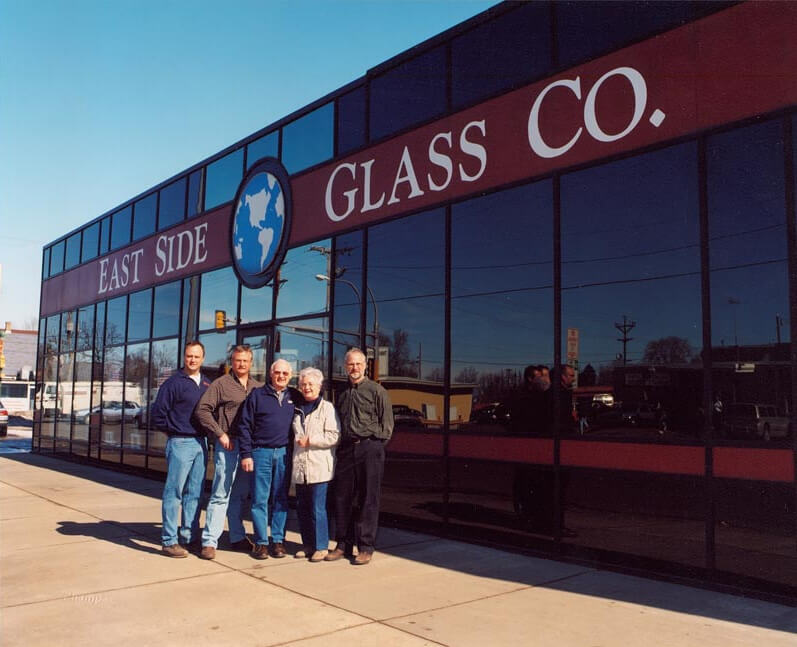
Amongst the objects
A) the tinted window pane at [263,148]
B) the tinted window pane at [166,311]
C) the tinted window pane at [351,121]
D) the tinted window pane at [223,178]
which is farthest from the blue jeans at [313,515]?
the tinted window pane at [166,311]

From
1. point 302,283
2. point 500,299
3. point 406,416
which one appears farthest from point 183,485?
point 302,283

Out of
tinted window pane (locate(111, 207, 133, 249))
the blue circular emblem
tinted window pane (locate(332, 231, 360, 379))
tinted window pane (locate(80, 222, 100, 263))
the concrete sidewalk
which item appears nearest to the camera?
the concrete sidewalk

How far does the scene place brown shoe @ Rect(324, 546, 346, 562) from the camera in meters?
5.98

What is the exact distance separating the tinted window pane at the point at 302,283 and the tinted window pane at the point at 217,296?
140 centimetres

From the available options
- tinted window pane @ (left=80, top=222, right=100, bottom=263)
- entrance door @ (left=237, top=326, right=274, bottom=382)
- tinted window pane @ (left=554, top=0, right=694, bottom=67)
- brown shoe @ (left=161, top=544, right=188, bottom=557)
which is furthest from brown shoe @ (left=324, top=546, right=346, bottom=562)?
tinted window pane @ (left=80, top=222, right=100, bottom=263)

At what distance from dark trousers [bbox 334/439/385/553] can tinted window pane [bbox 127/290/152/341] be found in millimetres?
8459

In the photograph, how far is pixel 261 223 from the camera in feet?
34.6

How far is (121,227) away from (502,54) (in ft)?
34.9

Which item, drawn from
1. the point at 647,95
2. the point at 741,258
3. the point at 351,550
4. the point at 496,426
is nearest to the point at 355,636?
the point at 351,550

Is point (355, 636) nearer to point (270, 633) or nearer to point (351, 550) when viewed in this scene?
point (270, 633)

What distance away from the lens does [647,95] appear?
5.75 meters

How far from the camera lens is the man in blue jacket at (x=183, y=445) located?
6.31 metres

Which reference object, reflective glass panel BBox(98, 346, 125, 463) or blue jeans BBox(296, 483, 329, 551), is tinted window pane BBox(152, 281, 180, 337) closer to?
reflective glass panel BBox(98, 346, 125, 463)

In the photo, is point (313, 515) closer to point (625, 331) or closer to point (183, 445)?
point (183, 445)
